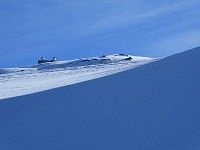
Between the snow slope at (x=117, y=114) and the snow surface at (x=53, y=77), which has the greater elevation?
the snow surface at (x=53, y=77)

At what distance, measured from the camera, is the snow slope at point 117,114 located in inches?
214

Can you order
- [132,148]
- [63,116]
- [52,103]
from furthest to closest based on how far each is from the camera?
[52,103] → [63,116] → [132,148]

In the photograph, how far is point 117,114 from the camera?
21.2 ft

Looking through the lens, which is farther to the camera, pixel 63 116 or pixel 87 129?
pixel 63 116

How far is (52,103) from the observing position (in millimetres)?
7926

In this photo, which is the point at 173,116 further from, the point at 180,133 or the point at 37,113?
the point at 37,113

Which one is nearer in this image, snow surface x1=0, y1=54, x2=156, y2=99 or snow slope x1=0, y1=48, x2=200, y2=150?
snow slope x1=0, y1=48, x2=200, y2=150

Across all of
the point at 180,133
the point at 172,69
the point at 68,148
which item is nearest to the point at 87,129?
the point at 68,148

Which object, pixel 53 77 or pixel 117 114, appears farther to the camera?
pixel 53 77

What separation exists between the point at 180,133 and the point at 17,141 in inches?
89.9

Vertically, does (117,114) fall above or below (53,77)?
below

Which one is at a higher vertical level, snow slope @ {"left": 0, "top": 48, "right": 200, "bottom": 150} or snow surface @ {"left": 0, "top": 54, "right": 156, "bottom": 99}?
snow surface @ {"left": 0, "top": 54, "right": 156, "bottom": 99}

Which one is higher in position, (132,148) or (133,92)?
(133,92)

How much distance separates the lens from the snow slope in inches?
214
